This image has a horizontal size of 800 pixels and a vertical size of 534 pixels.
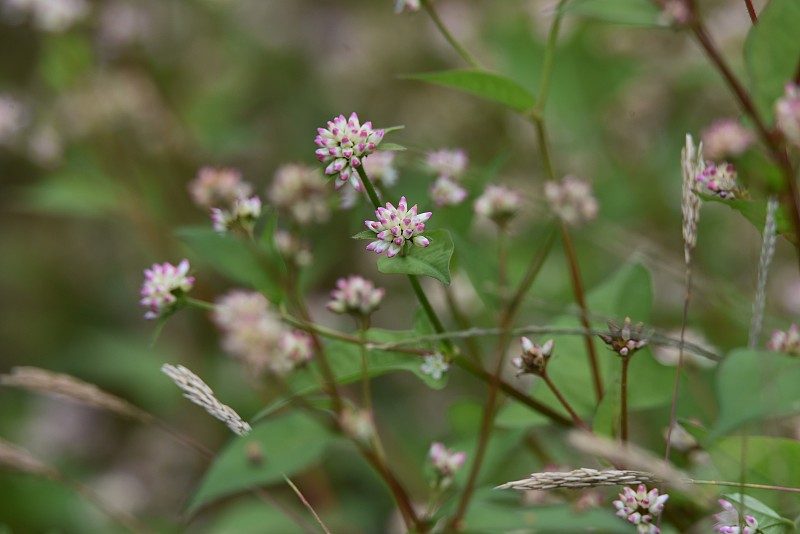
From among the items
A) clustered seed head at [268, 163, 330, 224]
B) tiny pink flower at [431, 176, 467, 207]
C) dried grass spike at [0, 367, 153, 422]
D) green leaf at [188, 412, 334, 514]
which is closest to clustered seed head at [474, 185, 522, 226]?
tiny pink flower at [431, 176, 467, 207]

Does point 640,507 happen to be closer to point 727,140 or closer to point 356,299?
point 356,299

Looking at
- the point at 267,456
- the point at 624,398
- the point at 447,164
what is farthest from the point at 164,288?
the point at 624,398

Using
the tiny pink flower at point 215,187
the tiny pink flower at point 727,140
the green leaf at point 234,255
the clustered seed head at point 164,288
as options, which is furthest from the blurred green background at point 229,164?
the clustered seed head at point 164,288

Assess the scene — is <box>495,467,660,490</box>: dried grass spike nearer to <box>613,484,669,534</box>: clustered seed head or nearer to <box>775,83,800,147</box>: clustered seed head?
<box>613,484,669,534</box>: clustered seed head

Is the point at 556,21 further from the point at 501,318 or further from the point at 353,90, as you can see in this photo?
the point at 353,90

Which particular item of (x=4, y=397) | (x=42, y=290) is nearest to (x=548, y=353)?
(x=4, y=397)

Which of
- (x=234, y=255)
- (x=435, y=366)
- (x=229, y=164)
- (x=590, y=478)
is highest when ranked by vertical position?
(x=229, y=164)

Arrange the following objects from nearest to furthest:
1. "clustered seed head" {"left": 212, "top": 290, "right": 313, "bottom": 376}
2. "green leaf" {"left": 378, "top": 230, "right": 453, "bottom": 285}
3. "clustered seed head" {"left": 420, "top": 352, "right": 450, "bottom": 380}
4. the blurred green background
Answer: "green leaf" {"left": 378, "top": 230, "right": 453, "bottom": 285}, "clustered seed head" {"left": 420, "top": 352, "right": 450, "bottom": 380}, "clustered seed head" {"left": 212, "top": 290, "right": 313, "bottom": 376}, the blurred green background
